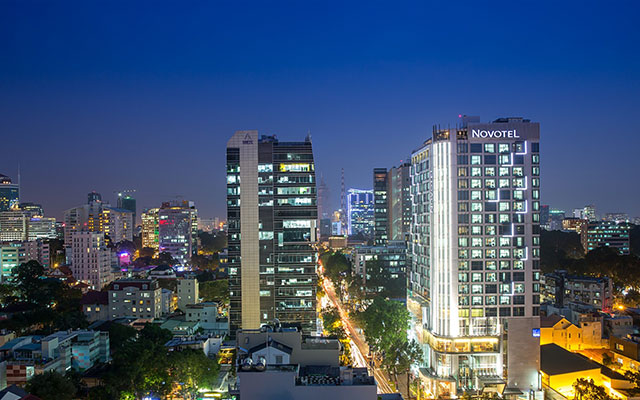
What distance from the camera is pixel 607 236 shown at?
145 metres

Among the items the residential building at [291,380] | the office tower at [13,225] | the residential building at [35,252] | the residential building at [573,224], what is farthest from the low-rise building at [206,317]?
the residential building at [573,224]

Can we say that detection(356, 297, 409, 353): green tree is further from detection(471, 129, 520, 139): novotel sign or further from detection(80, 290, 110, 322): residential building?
detection(80, 290, 110, 322): residential building

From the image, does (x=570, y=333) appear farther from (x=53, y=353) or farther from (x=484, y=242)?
(x=53, y=353)

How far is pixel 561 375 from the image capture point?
158 ft

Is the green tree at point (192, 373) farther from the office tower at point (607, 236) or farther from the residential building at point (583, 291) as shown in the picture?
the office tower at point (607, 236)

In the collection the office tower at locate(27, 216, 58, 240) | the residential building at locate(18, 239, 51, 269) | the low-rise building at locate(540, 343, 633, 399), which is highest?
the office tower at locate(27, 216, 58, 240)

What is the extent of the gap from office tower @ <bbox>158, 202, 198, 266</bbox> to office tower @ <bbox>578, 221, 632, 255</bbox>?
13503 cm

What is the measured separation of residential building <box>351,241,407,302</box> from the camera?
102 m

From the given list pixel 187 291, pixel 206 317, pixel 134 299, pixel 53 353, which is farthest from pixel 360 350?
pixel 134 299

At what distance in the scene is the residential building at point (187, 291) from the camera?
288 feet

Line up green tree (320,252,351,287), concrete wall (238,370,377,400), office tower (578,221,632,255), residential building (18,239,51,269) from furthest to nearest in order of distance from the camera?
1. office tower (578,221,632,255)
2. residential building (18,239,51,269)
3. green tree (320,252,351,287)
4. concrete wall (238,370,377,400)

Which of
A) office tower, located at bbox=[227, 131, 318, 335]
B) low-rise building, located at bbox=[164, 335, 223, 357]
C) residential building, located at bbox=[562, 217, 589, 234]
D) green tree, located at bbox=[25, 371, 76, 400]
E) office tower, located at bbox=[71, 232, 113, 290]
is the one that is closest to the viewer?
green tree, located at bbox=[25, 371, 76, 400]

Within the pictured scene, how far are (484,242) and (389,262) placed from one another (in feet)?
195

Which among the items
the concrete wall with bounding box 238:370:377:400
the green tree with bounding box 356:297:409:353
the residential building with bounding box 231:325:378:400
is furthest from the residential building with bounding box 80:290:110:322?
the concrete wall with bounding box 238:370:377:400
